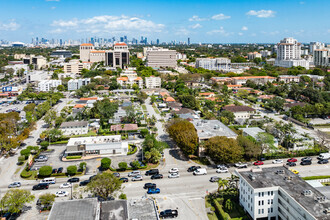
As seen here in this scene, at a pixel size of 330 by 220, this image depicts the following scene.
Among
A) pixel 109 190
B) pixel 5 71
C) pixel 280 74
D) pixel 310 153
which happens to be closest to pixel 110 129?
pixel 109 190

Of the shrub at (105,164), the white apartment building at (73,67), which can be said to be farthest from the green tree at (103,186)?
the white apartment building at (73,67)

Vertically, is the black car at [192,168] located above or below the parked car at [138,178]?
above

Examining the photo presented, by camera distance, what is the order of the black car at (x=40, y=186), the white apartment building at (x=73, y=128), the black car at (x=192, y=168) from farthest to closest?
1. the white apartment building at (x=73, y=128)
2. the black car at (x=192, y=168)
3. the black car at (x=40, y=186)

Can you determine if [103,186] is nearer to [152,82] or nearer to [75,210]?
[75,210]

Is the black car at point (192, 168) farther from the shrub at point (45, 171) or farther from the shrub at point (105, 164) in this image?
the shrub at point (45, 171)

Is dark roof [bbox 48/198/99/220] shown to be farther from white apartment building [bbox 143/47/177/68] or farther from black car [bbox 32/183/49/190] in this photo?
white apartment building [bbox 143/47/177/68]

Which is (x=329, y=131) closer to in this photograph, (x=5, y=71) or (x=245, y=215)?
(x=245, y=215)
